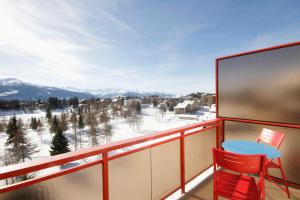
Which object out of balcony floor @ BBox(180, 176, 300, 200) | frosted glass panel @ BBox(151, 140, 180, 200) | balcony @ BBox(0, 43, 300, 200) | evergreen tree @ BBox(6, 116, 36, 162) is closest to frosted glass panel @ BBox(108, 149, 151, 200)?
balcony @ BBox(0, 43, 300, 200)

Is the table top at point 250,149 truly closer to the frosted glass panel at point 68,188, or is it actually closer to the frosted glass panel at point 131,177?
the frosted glass panel at point 131,177

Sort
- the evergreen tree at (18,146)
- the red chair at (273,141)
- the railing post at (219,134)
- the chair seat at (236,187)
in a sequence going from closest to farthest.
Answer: the chair seat at (236,187) → the red chair at (273,141) → the railing post at (219,134) → the evergreen tree at (18,146)

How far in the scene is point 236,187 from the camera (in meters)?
1.78

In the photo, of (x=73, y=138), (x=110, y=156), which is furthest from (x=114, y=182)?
(x=73, y=138)

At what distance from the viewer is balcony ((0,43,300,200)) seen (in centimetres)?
126

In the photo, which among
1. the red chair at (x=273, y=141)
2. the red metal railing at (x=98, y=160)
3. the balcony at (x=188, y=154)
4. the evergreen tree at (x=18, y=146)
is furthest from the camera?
the evergreen tree at (x=18, y=146)

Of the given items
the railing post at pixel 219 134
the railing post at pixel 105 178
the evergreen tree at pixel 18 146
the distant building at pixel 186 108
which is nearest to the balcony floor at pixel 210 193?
the railing post at pixel 219 134

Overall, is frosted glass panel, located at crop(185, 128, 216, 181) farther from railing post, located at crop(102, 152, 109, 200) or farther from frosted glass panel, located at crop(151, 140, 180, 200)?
railing post, located at crop(102, 152, 109, 200)

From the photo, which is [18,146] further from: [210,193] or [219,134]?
[210,193]

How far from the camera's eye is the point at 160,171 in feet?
7.39

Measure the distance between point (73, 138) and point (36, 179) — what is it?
57.1 meters

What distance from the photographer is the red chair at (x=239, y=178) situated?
59.7 inches

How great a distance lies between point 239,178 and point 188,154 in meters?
0.91

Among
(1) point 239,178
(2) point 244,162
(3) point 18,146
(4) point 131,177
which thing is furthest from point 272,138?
(3) point 18,146
